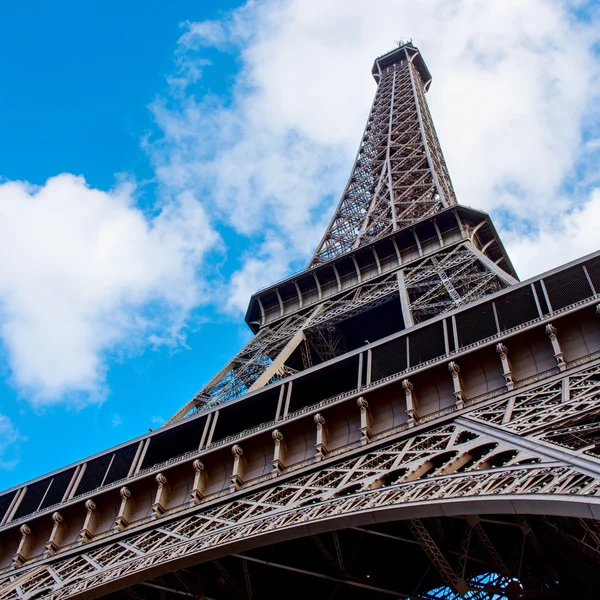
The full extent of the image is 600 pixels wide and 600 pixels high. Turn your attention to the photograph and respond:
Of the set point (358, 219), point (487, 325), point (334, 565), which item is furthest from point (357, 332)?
point (334, 565)

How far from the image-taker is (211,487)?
2088 centimetres

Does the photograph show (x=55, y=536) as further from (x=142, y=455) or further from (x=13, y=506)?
(x=142, y=455)

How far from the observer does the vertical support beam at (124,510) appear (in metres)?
20.9

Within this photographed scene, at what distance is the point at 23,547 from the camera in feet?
73.1

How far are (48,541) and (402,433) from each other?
10387 millimetres

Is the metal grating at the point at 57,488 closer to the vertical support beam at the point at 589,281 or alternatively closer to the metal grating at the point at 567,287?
the metal grating at the point at 567,287

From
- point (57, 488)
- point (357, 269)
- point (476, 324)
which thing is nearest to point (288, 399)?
point (476, 324)

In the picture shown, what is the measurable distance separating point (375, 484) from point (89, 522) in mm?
9350

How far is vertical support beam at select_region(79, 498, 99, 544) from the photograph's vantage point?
69.9ft

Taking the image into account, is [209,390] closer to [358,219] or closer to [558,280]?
[558,280]

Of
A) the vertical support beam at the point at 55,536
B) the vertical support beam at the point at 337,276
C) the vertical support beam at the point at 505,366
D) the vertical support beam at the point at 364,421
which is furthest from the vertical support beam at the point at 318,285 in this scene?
the vertical support beam at the point at 505,366

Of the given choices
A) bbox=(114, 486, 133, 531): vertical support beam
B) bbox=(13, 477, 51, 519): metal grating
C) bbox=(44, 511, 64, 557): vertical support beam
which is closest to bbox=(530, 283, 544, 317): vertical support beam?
bbox=(114, 486, 133, 531): vertical support beam

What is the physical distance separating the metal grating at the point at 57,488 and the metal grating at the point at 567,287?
14442 millimetres

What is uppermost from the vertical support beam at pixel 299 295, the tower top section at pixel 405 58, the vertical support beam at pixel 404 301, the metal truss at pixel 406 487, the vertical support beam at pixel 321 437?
the tower top section at pixel 405 58
